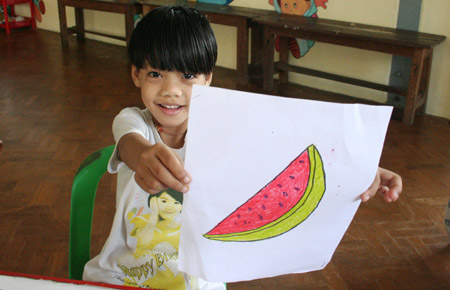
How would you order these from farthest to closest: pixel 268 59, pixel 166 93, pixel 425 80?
pixel 268 59, pixel 425 80, pixel 166 93

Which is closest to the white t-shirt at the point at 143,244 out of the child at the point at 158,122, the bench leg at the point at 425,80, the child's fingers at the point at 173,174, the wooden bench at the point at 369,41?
the child at the point at 158,122

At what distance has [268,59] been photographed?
16.5ft

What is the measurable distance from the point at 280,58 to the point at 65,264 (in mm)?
3557

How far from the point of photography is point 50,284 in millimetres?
803

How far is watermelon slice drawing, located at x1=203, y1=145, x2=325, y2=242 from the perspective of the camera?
872 millimetres

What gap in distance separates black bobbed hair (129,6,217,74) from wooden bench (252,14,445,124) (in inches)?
122

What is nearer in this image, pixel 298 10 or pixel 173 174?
pixel 173 174

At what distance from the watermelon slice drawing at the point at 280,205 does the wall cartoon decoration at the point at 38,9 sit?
25.7ft

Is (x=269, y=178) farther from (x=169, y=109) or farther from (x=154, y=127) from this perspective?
A: (x=154, y=127)

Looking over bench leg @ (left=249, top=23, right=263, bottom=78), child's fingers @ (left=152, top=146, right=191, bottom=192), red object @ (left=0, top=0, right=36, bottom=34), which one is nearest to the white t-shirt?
child's fingers @ (left=152, top=146, right=191, bottom=192)

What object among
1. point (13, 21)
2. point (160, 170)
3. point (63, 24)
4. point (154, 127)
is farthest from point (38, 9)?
point (160, 170)

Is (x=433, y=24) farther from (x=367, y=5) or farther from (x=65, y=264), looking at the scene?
(x=65, y=264)

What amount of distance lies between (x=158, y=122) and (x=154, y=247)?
1.12 feet

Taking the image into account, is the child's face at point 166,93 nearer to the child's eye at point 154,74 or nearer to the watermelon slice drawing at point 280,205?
the child's eye at point 154,74
